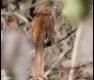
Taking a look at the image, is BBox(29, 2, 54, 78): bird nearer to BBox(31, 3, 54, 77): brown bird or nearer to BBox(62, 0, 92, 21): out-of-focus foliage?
BBox(31, 3, 54, 77): brown bird

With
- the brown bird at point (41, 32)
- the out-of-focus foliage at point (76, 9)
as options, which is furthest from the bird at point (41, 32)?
the out-of-focus foliage at point (76, 9)

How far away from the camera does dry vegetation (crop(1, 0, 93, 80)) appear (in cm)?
140

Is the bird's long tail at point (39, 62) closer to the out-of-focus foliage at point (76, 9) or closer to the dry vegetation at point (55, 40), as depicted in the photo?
the dry vegetation at point (55, 40)

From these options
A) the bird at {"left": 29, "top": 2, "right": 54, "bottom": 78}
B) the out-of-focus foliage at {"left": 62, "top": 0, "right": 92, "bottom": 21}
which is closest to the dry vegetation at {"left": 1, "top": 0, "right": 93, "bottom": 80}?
the bird at {"left": 29, "top": 2, "right": 54, "bottom": 78}

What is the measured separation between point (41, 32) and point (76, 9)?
1145 mm

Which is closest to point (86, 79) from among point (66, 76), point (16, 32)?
point (66, 76)

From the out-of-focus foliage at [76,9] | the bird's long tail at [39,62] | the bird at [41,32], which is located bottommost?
the out-of-focus foliage at [76,9]

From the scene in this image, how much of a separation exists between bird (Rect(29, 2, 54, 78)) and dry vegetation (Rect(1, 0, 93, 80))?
0.02m

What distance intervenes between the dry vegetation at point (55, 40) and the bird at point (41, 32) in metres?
0.02

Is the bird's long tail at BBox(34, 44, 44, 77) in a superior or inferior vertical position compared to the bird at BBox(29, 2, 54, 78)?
inferior

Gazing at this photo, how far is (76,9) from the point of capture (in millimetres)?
229

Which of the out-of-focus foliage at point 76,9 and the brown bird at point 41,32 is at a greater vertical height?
the brown bird at point 41,32

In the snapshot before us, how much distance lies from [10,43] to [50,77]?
0.43 m

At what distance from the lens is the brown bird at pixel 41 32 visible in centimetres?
137
